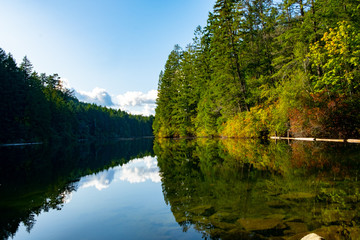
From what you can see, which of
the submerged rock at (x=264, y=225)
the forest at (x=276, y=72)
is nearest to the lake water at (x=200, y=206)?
the submerged rock at (x=264, y=225)

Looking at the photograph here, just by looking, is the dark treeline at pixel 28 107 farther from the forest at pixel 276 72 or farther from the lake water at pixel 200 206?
the lake water at pixel 200 206

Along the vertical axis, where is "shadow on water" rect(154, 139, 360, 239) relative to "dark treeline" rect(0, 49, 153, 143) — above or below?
below

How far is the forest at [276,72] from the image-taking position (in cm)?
1741

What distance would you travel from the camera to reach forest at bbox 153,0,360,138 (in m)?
17.4

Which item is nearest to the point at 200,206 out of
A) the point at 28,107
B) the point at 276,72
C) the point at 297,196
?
the point at 297,196

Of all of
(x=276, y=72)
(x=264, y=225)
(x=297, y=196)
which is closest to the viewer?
(x=264, y=225)

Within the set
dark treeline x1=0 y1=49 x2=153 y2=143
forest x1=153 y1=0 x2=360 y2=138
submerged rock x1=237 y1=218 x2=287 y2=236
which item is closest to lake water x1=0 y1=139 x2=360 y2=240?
submerged rock x1=237 y1=218 x2=287 y2=236

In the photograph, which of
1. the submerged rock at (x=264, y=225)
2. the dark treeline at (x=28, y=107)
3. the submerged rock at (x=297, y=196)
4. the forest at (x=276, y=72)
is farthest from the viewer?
the dark treeline at (x=28, y=107)

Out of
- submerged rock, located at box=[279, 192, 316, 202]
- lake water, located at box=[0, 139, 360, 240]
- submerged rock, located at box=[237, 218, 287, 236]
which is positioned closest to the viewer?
submerged rock, located at box=[237, 218, 287, 236]

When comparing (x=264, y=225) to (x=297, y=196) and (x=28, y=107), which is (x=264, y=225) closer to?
(x=297, y=196)

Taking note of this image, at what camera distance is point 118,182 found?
9.24 meters

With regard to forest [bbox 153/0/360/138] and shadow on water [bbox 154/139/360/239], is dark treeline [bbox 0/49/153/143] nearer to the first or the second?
forest [bbox 153/0/360/138]

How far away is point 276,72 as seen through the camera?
27.5 metres

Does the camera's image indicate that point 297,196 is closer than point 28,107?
Yes
